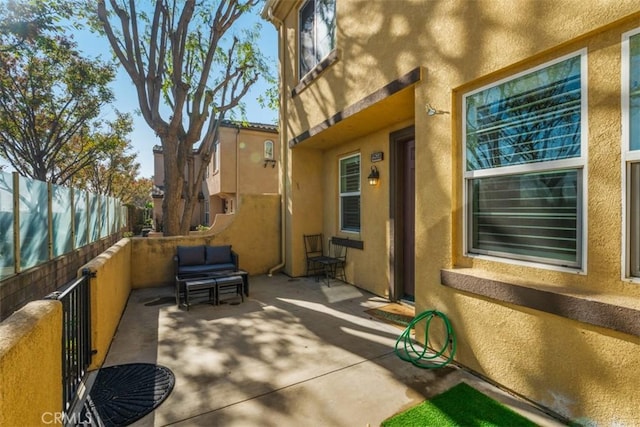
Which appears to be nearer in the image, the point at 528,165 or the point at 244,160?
the point at 528,165

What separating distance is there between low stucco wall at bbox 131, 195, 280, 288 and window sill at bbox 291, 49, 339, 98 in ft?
9.49

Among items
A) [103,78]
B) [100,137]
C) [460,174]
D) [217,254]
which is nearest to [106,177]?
[100,137]

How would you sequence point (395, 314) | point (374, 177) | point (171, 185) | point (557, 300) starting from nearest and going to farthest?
point (557, 300), point (395, 314), point (374, 177), point (171, 185)

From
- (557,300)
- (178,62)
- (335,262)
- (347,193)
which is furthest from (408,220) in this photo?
(178,62)

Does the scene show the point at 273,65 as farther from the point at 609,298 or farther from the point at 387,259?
the point at 609,298

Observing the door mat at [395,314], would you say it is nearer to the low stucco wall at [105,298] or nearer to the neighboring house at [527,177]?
the neighboring house at [527,177]

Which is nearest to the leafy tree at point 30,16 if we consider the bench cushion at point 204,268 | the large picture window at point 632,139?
the bench cushion at point 204,268

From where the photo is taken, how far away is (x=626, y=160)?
2.30 meters

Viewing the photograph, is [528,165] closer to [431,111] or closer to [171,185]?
[431,111]

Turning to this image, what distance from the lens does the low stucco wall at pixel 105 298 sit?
340cm

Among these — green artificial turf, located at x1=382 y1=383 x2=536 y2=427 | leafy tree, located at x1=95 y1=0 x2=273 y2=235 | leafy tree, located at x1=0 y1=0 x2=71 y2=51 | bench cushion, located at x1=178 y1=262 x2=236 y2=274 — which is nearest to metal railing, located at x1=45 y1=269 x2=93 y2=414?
green artificial turf, located at x1=382 y1=383 x2=536 y2=427

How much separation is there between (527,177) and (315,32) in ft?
18.8

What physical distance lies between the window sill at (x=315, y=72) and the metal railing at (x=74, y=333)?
17.0ft

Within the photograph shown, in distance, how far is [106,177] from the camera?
24594mm
